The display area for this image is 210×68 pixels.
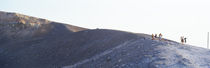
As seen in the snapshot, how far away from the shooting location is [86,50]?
30.0m

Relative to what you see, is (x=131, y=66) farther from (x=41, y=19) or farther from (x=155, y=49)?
(x=41, y=19)

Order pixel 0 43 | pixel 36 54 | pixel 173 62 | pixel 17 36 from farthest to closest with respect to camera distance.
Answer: pixel 17 36 < pixel 0 43 < pixel 36 54 < pixel 173 62

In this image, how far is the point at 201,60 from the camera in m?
18.3

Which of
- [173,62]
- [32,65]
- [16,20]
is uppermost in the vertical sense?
[16,20]

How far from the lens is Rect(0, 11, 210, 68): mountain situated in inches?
720

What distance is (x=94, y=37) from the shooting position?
3559 cm

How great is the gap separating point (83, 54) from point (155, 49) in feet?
36.2

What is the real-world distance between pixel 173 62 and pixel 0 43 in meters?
36.7

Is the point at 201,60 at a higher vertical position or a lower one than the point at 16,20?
lower

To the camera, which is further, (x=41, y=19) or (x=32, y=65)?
(x=41, y=19)

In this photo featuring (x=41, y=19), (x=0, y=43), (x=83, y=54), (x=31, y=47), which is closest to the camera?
(x=83, y=54)

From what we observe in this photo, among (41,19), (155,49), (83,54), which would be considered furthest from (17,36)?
(155,49)

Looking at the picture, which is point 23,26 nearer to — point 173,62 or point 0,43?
point 0,43

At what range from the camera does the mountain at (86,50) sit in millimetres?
18281
